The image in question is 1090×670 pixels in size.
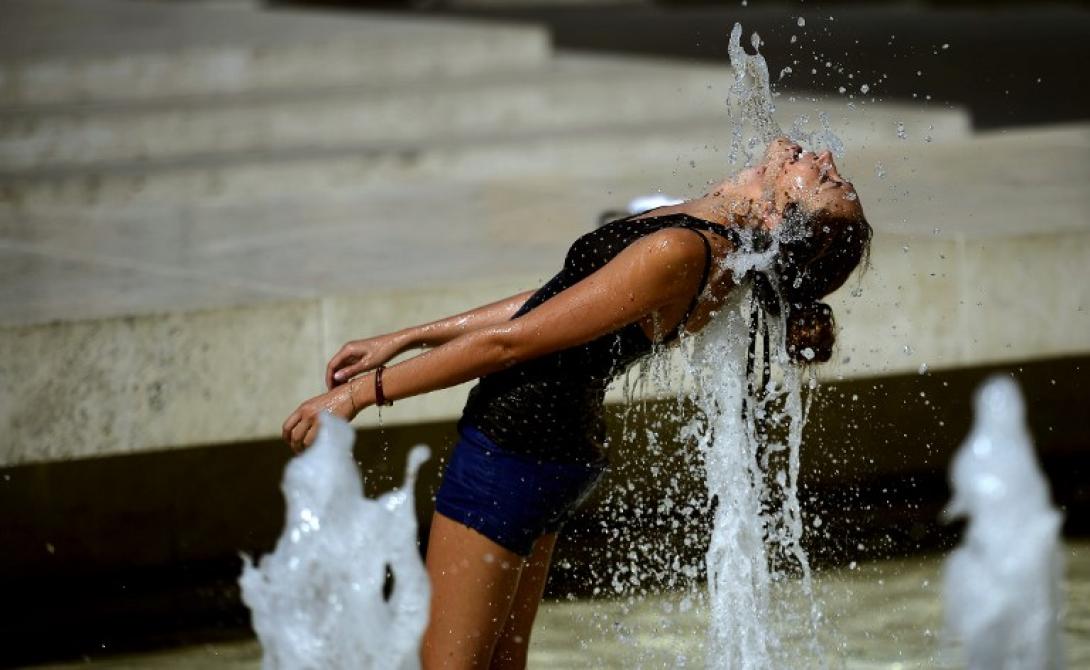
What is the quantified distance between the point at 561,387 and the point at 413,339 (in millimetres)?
437

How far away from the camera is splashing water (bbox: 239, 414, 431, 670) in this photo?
2816 mm

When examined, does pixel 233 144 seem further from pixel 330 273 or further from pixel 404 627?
pixel 404 627

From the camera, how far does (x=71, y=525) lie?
4.64m

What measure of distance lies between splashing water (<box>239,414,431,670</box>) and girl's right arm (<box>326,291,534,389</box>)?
0.32 metres

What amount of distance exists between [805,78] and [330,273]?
3779mm

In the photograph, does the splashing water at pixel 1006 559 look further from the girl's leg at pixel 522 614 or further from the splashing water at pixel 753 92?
the splashing water at pixel 753 92

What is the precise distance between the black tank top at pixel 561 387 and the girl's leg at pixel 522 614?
23 cm

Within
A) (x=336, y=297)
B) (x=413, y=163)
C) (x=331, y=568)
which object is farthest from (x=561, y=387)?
(x=413, y=163)

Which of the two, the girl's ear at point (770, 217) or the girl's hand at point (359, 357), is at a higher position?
the girl's ear at point (770, 217)

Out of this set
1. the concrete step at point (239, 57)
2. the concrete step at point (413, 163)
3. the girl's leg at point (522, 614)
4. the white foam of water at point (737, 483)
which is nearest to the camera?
the girl's leg at point (522, 614)

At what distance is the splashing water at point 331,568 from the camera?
282 cm

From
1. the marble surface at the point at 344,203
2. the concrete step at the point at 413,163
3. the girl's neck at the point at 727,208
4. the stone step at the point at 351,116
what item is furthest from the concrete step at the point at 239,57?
the girl's neck at the point at 727,208

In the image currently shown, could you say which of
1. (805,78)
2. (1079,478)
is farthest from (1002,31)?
(1079,478)

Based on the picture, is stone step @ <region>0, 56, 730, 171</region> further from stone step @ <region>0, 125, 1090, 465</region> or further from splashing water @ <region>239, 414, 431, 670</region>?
splashing water @ <region>239, 414, 431, 670</region>
